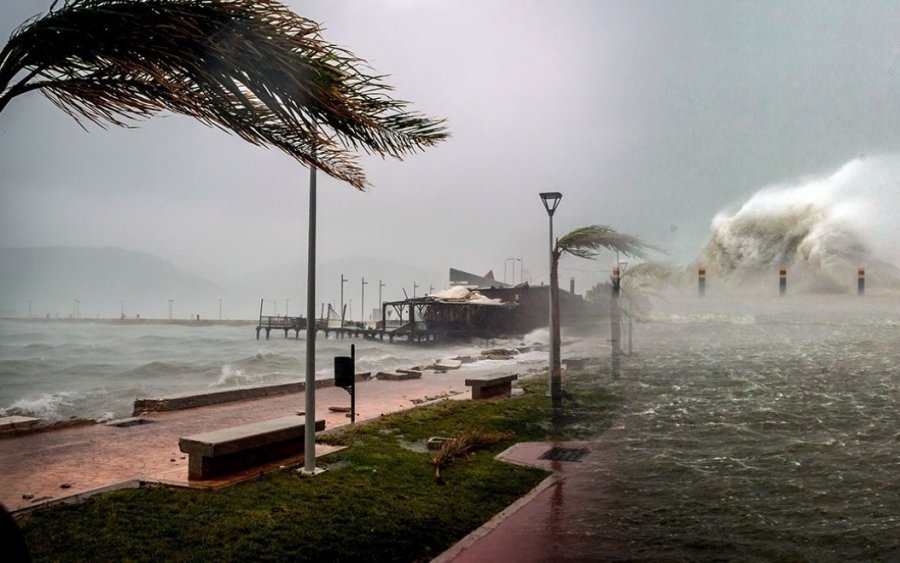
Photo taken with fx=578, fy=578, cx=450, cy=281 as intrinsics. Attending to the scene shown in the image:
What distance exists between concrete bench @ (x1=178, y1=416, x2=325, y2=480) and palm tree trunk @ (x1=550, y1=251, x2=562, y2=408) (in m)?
9.03

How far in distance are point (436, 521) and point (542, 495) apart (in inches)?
81.7

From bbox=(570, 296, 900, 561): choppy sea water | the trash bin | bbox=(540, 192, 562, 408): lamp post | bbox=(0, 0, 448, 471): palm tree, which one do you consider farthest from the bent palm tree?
bbox=(540, 192, 562, 408): lamp post

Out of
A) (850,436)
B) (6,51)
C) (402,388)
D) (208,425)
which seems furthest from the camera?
(402,388)

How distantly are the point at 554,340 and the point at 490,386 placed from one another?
7.78 feet

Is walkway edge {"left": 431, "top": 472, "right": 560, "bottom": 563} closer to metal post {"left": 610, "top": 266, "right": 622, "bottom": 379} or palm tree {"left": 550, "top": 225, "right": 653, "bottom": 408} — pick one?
palm tree {"left": 550, "top": 225, "right": 653, "bottom": 408}

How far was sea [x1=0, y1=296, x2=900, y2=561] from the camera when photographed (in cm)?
745

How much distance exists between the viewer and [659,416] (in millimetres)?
17922

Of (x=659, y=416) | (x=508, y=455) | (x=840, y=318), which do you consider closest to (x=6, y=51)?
(x=508, y=455)

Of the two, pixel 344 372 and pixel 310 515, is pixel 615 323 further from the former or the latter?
pixel 310 515

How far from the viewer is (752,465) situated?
40.0 ft

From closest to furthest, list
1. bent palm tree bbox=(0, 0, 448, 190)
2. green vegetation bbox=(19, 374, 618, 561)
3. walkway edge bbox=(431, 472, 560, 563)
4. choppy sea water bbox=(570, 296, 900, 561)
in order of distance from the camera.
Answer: bent palm tree bbox=(0, 0, 448, 190), green vegetation bbox=(19, 374, 618, 561), walkway edge bbox=(431, 472, 560, 563), choppy sea water bbox=(570, 296, 900, 561)

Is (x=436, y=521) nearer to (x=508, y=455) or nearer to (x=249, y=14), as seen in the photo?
(x=508, y=455)

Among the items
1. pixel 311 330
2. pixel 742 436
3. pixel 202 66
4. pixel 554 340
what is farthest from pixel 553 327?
pixel 202 66

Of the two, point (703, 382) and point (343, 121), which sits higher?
point (343, 121)
